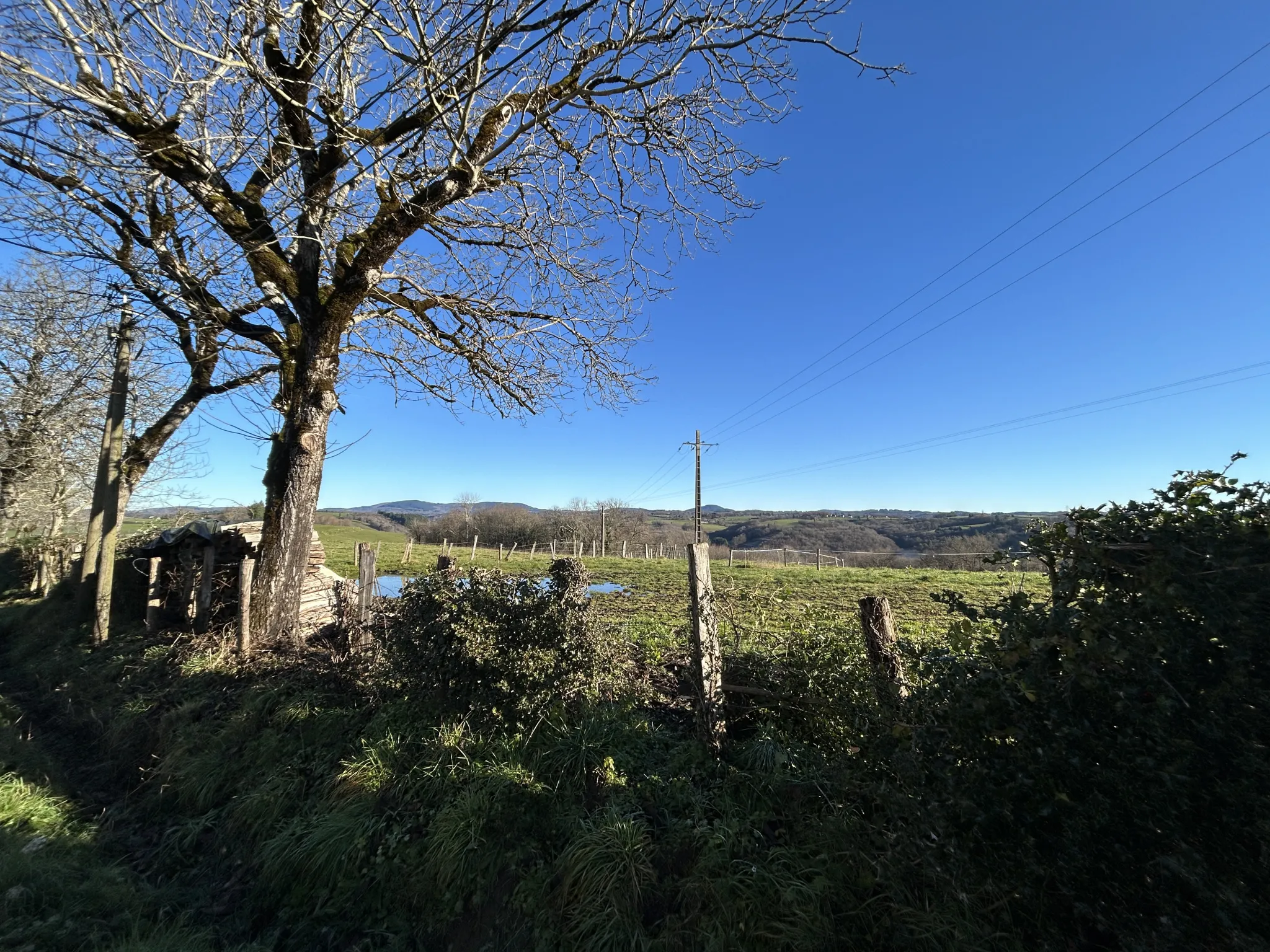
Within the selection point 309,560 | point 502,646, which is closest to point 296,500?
point 309,560

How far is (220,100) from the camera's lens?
15.2ft

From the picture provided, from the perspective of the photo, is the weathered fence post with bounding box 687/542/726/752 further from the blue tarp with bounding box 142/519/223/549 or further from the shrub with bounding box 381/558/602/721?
the blue tarp with bounding box 142/519/223/549

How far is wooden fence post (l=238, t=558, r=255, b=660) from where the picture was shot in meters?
6.80

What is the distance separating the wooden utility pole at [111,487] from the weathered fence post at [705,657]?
10.1 metres

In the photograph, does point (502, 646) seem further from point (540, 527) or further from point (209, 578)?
point (540, 527)

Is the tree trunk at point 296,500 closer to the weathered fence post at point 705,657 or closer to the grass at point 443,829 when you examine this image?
the grass at point 443,829

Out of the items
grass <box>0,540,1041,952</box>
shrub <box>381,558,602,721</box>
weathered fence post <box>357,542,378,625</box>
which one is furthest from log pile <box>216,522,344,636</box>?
shrub <box>381,558,602,721</box>

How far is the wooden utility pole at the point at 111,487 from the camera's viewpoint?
8797 millimetres

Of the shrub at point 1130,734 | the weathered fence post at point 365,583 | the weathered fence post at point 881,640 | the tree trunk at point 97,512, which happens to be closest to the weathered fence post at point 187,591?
the tree trunk at point 97,512

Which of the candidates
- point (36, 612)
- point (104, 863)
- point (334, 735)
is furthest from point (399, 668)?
point (36, 612)

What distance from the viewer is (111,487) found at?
9.47 m

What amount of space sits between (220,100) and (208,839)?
20.8 feet

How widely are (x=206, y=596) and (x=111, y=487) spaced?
11.8 feet

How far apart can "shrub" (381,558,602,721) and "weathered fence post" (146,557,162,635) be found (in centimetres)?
658
